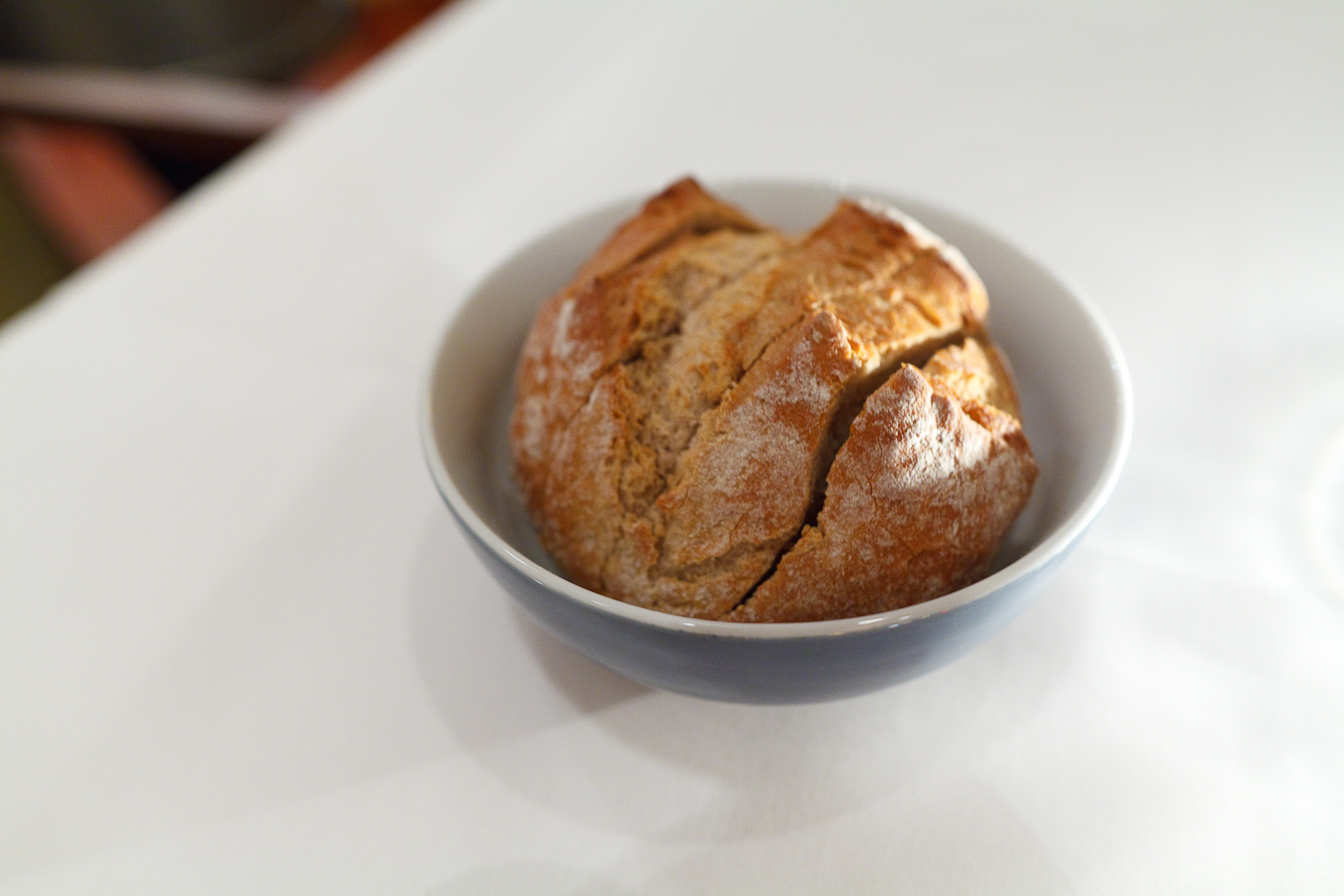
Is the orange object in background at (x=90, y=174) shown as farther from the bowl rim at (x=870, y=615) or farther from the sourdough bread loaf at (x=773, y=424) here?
the sourdough bread loaf at (x=773, y=424)

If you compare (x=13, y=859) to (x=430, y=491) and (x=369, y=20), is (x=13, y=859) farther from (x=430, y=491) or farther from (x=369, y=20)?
(x=369, y=20)

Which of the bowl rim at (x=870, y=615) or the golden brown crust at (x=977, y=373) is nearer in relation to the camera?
the bowl rim at (x=870, y=615)

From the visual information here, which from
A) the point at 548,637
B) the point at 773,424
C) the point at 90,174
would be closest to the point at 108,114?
the point at 90,174

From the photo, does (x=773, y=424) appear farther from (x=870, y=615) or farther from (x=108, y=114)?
(x=108, y=114)

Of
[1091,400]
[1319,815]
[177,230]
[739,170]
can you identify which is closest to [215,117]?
[177,230]

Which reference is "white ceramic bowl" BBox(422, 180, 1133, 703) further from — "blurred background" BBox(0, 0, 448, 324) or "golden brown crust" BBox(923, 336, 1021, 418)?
"blurred background" BBox(0, 0, 448, 324)

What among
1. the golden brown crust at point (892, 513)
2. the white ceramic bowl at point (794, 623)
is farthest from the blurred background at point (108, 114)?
the golden brown crust at point (892, 513)

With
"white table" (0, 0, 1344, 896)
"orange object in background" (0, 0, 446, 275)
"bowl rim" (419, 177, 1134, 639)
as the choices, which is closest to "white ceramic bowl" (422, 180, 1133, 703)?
"bowl rim" (419, 177, 1134, 639)
